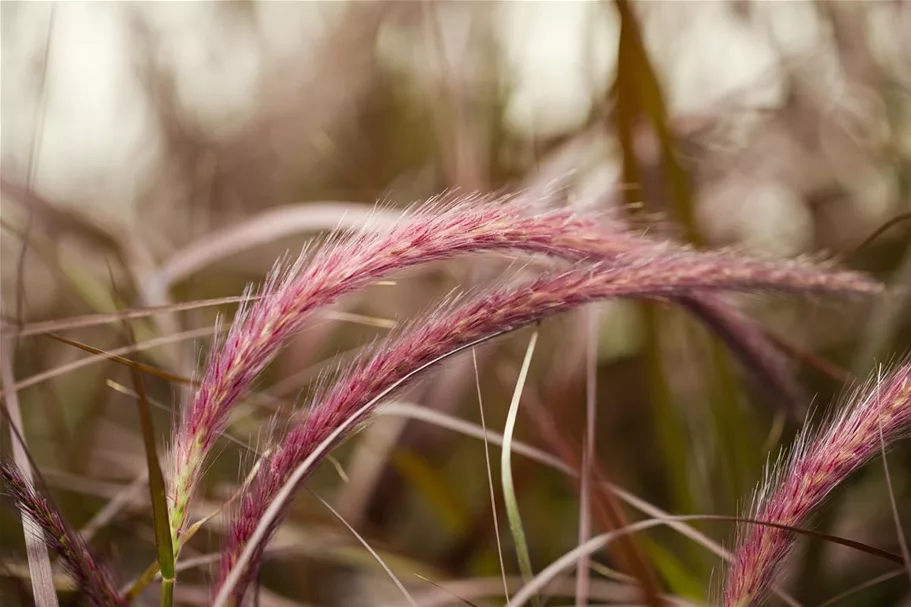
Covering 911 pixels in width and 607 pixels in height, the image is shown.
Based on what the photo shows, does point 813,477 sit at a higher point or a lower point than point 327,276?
lower

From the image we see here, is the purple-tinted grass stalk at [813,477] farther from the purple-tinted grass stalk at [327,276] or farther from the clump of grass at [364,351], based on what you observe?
the purple-tinted grass stalk at [327,276]

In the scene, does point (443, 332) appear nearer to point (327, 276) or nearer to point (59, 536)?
point (327, 276)

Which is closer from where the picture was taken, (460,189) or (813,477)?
(813,477)

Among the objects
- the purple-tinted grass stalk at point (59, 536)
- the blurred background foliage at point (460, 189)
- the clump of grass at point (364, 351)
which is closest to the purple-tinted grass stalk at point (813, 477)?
the clump of grass at point (364, 351)

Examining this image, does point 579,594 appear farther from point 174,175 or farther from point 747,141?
point 174,175

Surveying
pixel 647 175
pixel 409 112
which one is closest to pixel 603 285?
pixel 647 175

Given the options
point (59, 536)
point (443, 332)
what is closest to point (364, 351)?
point (443, 332)

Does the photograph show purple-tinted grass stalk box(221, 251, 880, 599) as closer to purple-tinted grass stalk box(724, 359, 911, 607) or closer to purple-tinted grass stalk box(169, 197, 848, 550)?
purple-tinted grass stalk box(169, 197, 848, 550)
